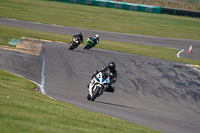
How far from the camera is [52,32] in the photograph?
31.0 metres

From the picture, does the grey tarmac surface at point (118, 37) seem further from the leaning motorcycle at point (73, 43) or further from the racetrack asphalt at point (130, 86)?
the racetrack asphalt at point (130, 86)

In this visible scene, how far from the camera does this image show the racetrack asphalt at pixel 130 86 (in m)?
9.26

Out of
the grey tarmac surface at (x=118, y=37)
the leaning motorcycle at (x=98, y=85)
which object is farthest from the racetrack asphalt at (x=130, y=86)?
the grey tarmac surface at (x=118, y=37)

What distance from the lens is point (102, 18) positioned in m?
42.1

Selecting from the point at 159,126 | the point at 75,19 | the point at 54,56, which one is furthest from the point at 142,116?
the point at 75,19

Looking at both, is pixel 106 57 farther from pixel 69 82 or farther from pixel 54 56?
pixel 69 82

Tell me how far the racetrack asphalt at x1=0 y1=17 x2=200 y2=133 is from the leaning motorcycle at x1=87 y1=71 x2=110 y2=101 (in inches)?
12.4

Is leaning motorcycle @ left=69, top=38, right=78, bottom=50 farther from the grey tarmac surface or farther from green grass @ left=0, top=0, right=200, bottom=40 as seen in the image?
green grass @ left=0, top=0, right=200, bottom=40

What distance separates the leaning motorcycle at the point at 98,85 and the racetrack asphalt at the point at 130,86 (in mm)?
315

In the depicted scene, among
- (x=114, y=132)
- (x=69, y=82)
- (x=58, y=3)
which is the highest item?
(x=58, y=3)

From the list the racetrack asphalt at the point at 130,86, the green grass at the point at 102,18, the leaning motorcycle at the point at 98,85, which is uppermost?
the green grass at the point at 102,18

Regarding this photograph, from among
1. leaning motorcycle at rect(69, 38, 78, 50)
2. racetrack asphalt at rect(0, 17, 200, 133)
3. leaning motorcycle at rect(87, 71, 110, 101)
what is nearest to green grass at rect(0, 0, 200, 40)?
leaning motorcycle at rect(69, 38, 78, 50)

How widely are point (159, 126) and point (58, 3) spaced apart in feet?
141

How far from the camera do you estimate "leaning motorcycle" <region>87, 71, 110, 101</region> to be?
10047mm
